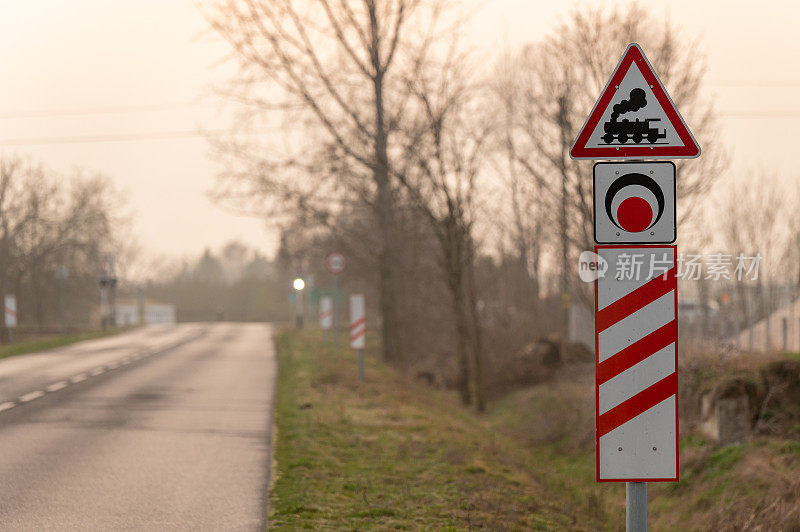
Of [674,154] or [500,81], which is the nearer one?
[674,154]

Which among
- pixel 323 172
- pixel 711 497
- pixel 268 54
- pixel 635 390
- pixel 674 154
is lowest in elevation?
pixel 711 497

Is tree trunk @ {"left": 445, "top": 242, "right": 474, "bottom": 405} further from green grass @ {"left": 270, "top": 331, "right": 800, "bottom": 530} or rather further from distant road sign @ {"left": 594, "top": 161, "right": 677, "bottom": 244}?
distant road sign @ {"left": 594, "top": 161, "right": 677, "bottom": 244}

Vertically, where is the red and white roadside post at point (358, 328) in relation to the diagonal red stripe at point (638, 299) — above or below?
below

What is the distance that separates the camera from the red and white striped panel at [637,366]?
14.6ft

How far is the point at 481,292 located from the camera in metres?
32.5

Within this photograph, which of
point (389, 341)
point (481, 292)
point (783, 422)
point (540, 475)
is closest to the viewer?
point (540, 475)

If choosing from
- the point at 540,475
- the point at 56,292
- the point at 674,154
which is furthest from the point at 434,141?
the point at 56,292

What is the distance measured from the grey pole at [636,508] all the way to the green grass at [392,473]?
8.66 feet


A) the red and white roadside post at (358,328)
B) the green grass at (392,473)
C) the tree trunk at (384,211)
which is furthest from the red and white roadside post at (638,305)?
the tree trunk at (384,211)

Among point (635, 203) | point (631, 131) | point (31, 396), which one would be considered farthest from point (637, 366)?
point (31, 396)

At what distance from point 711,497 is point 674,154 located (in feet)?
25.1

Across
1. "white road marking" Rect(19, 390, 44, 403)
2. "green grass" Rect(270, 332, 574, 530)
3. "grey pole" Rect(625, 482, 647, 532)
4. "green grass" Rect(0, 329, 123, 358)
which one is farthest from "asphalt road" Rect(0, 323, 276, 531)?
"green grass" Rect(0, 329, 123, 358)

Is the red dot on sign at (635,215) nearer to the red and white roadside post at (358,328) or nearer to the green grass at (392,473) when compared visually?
the green grass at (392,473)

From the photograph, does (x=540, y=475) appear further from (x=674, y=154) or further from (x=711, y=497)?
(x=674, y=154)
